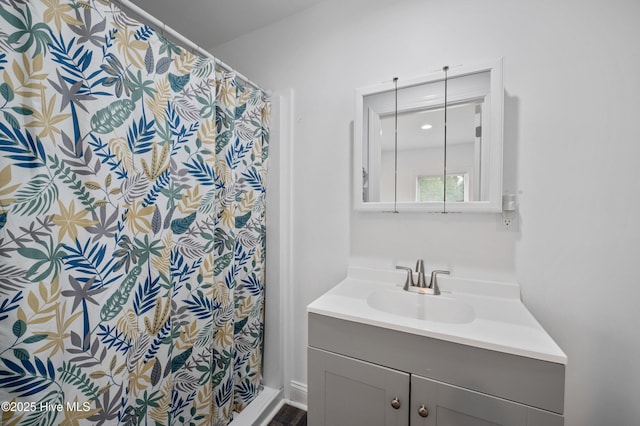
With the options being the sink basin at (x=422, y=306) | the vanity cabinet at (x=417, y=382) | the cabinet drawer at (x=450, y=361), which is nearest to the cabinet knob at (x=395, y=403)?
the vanity cabinet at (x=417, y=382)

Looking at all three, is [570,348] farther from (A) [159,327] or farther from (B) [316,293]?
(A) [159,327]

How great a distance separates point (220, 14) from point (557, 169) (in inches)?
76.1

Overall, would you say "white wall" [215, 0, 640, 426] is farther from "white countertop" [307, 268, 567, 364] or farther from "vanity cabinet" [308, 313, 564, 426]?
"vanity cabinet" [308, 313, 564, 426]

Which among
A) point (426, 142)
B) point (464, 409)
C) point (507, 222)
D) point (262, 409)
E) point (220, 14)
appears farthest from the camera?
point (220, 14)

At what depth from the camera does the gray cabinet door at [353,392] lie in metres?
0.89

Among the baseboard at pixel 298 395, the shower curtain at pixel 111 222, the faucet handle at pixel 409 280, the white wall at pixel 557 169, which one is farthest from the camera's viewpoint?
the baseboard at pixel 298 395

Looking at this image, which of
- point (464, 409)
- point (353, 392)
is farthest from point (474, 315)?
point (353, 392)

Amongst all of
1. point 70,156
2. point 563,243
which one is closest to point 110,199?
point 70,156

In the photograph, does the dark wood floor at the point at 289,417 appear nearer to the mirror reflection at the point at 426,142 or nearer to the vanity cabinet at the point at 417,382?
the vanity cabinet at the point at 417,382

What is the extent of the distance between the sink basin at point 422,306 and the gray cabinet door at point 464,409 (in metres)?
0.31

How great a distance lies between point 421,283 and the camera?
1205 mm

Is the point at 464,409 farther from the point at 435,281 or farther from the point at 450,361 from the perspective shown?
the point at 435,281

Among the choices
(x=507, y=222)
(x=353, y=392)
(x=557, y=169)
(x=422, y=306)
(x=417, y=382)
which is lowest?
(x=353, y=392)

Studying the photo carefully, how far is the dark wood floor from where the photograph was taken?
1428mm
